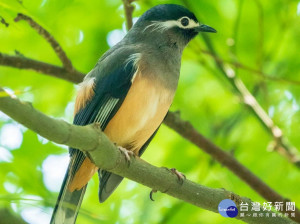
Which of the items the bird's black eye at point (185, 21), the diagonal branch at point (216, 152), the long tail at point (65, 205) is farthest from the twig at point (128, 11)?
the long tail at point (65, 205)

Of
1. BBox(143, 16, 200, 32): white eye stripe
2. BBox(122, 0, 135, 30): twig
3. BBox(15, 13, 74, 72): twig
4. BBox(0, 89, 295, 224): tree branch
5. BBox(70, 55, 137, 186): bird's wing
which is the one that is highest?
BBox(143, 16, 200, 32): white eye stripe

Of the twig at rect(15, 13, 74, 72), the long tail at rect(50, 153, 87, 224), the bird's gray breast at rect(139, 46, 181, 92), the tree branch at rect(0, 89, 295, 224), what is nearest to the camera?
Answer: the tree branch at rect(0, 89, 295, 224)

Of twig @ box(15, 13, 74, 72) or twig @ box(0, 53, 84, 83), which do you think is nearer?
twig @ box(15, 13, 74, 72)

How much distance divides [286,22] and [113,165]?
3021mm

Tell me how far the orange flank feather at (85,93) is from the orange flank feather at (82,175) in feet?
1.95

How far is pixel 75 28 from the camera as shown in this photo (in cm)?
618

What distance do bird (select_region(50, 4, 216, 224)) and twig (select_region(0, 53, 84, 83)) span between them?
6.5 inches

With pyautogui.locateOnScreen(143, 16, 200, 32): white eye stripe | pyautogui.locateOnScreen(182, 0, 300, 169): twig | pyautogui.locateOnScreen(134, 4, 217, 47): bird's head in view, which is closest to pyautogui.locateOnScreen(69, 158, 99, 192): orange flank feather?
pyautogui.locateOnScreen(134, 4, 217, 47): bird's head

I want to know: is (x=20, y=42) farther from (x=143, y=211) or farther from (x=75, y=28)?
(x=143, y=211)

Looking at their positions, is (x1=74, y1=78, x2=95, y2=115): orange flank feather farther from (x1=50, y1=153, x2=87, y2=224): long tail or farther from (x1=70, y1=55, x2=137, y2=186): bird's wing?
(x1=50, y1=153, x2=87, y2=224): long tail

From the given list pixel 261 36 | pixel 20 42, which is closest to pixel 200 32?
pixel 261 36

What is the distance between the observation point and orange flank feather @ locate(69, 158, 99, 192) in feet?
18.0

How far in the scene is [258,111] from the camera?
6.16m

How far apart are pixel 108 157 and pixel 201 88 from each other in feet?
10.3
